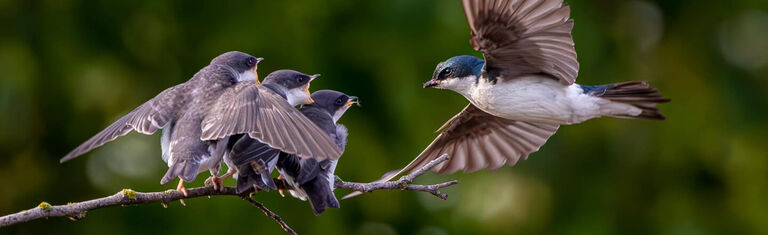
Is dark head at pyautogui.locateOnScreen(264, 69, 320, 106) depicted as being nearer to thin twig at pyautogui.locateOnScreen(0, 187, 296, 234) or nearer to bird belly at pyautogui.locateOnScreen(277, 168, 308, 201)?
bird belly at pyautogui.locateOnScreen(277, 168, 308, 201)

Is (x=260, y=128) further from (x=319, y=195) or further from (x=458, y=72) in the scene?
(x=458, y=72)

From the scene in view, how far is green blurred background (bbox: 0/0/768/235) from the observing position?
7.51 meters

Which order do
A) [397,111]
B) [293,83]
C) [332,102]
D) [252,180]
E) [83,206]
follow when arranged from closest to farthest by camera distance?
[83,206]
[252,180]
[293,83]
[332,102]
[397,111]

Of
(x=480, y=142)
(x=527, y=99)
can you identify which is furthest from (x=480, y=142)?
(x=527, y=99)

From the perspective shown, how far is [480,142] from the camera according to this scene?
522cm

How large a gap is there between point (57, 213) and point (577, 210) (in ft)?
17.9

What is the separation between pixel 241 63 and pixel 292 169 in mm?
554

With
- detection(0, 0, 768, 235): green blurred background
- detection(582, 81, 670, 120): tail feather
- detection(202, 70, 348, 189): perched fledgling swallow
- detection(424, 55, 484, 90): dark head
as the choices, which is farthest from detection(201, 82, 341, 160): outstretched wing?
detection(0, 0, 768, 235): green blurred background

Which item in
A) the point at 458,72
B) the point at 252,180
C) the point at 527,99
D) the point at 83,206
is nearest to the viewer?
the point at 83,206

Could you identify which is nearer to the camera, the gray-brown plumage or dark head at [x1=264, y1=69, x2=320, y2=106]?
the gray-brown plumage

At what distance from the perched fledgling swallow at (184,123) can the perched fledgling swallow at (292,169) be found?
101 mm

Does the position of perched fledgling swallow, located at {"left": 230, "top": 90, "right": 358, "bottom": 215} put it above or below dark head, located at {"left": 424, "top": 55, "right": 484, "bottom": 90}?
below

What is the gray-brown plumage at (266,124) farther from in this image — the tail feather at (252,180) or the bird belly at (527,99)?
the bird belly at (527,99)

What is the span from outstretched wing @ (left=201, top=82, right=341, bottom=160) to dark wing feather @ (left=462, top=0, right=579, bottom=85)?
737 millimetres
